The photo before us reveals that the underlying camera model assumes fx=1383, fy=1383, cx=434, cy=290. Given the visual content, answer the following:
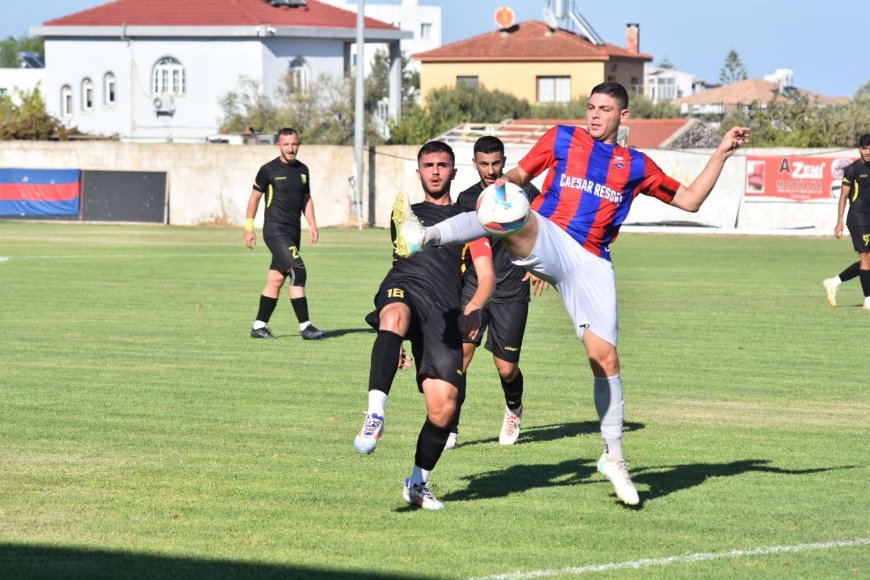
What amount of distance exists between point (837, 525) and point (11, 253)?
2500 centimetres

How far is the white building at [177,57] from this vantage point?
76.7m

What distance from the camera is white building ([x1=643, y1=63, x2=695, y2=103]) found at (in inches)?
6043

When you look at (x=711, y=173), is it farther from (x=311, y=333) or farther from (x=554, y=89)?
(x=554, y=89)

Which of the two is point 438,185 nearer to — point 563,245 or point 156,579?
point 563,245

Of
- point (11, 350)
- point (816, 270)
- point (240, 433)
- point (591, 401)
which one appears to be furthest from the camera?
point (816, 270)

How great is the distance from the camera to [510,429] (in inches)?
388

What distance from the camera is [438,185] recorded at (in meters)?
7.93

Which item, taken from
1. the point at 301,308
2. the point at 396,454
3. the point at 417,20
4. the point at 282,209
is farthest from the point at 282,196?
the point at 417,20

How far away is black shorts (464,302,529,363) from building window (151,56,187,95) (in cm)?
7047

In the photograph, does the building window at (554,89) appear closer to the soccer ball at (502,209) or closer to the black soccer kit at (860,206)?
the black soccer kit at (860,206)

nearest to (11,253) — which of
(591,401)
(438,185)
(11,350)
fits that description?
(11,350)

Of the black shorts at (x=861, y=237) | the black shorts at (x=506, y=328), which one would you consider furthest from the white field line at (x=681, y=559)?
the black shorts at (x=861, y=237)

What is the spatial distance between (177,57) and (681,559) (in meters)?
74.6

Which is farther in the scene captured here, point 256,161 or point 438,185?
point 256,161
